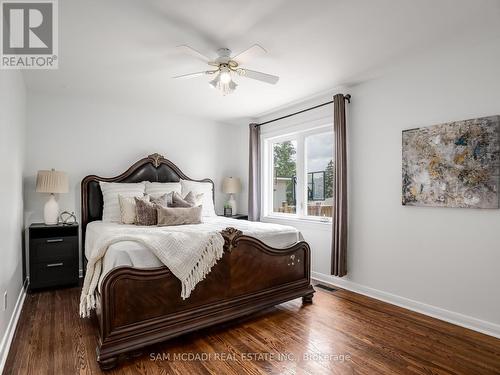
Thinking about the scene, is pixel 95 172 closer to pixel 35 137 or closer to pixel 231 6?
pixel 35 137

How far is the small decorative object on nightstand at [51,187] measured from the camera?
339cm

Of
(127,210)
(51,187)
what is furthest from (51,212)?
(127,210)

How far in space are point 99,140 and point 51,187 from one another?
39.9 inches

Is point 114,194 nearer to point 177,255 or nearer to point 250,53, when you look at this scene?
point 177,255

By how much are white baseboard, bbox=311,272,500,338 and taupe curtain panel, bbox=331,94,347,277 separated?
0.24 metres

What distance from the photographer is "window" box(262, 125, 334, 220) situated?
404 centimetres

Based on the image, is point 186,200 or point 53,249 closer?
point 53,249

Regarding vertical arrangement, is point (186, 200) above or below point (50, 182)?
below

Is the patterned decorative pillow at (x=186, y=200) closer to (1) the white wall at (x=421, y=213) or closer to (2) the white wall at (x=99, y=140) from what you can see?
(2) the white wall at (x=99, y=140)

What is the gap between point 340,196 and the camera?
3.45 m

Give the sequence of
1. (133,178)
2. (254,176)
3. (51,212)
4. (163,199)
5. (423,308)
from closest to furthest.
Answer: (423,308), (51,212), (163,199), (133,178), (254,176)

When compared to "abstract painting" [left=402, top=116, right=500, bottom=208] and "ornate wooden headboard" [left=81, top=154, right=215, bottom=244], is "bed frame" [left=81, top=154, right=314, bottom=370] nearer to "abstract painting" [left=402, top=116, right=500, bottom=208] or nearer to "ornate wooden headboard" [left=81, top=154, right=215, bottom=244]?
"abstract painting" [left=402, top=116, right=500, bottom=208]

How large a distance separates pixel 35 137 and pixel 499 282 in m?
5.24

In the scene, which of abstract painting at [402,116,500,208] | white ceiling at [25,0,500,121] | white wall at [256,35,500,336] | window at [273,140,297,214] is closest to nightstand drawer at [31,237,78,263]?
white ceiling at [25,0,500,121]
